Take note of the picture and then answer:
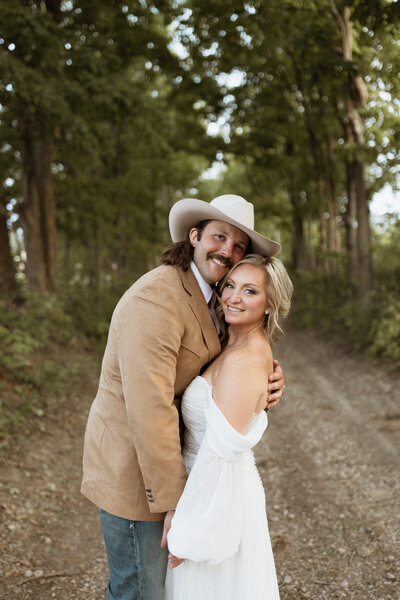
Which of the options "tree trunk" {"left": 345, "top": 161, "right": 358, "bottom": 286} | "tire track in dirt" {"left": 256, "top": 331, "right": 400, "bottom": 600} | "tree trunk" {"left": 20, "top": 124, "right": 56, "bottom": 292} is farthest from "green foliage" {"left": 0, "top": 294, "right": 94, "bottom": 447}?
"tree trunk" {"left": 345, "top": 161, "right": 358, "bottom": 286}

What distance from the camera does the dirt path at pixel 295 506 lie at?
12.3ft

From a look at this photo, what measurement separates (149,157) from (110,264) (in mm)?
6243

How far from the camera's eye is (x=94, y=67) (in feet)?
25.6

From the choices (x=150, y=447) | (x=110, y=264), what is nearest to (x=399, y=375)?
(x=150, y=447)

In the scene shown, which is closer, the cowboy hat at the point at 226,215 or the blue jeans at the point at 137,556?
the blue jeans at the point at 137,556

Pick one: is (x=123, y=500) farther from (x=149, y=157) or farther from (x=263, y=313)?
(x=149, y=157)

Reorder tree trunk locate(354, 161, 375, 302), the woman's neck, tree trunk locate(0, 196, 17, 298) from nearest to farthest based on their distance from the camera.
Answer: the woman's neck
tree trunk locate(0, 196, 17, 298)
tree trunk locate(354, 161, 375, 302)

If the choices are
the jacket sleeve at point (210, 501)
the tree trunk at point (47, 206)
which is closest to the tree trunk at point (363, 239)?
the tree trunk at point (47, 206)

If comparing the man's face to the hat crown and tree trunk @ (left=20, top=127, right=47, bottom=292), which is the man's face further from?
tree trunk @ (left=20, top=127, right=47, bottom=292)

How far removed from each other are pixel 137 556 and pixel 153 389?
0.89 m

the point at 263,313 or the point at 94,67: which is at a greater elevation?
the point at 94,67

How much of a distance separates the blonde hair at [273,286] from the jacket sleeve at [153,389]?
1.81 ft

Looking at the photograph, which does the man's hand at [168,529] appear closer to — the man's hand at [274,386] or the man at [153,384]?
the man at [153,384]

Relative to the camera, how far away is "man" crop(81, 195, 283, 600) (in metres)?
2.12
